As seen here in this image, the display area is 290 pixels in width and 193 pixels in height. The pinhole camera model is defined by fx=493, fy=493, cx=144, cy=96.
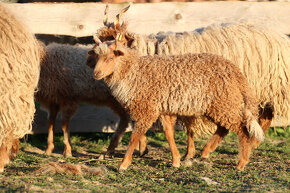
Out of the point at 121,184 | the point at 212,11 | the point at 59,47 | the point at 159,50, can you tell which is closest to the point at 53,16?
the point at 59,47

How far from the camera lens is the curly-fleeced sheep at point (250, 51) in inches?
274

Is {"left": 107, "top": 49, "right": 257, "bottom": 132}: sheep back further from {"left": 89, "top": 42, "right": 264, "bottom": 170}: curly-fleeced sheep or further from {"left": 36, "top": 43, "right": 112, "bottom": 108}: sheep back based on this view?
{"left": 36, "top": 43, "right": 112, "bottom": 108}: sheep back

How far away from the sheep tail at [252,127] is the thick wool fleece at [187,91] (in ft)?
0.04

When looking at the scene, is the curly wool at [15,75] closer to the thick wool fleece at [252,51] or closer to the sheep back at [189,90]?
the sheep back at [189,90]

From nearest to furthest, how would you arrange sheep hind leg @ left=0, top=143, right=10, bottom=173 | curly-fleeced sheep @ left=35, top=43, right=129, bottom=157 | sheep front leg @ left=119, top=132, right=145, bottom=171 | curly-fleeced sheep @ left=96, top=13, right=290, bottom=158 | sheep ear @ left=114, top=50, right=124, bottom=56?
sheep hind leg @ left=0, top=143, right=10, bottom=173, sheep front leg @ left=119, top=132, right=145, bottom=171, sheep ear @ left=114, top=50, right=124, bottom=56, curly-fleeced sheep @ left=96, top=13, right=290, bottom=158, curly-fleeced sheep @ left=35, top=43, right=129, bottom=157

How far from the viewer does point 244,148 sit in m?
5.91

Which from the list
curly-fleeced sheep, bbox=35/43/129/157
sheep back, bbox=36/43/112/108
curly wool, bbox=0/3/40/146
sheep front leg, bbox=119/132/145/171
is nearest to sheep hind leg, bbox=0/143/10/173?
curly wool, bbox=0/3/40/146

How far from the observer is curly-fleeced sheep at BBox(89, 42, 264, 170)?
19.1ft

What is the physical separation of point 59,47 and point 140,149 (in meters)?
2.05

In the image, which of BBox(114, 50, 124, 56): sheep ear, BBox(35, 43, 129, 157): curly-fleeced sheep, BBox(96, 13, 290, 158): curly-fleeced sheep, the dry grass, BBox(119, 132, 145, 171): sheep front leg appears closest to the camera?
the dry grass

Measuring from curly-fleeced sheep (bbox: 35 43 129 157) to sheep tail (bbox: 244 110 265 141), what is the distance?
1957 millimetres

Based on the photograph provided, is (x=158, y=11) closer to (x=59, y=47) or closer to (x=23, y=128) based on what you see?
(x=59, y=47)

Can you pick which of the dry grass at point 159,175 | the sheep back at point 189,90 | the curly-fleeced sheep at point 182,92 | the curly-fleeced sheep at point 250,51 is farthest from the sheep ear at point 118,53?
the dry grass at point 159,175

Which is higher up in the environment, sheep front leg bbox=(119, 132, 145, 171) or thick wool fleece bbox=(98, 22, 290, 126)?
thick wool fleece bbox=(98, 22, 290, 126)
